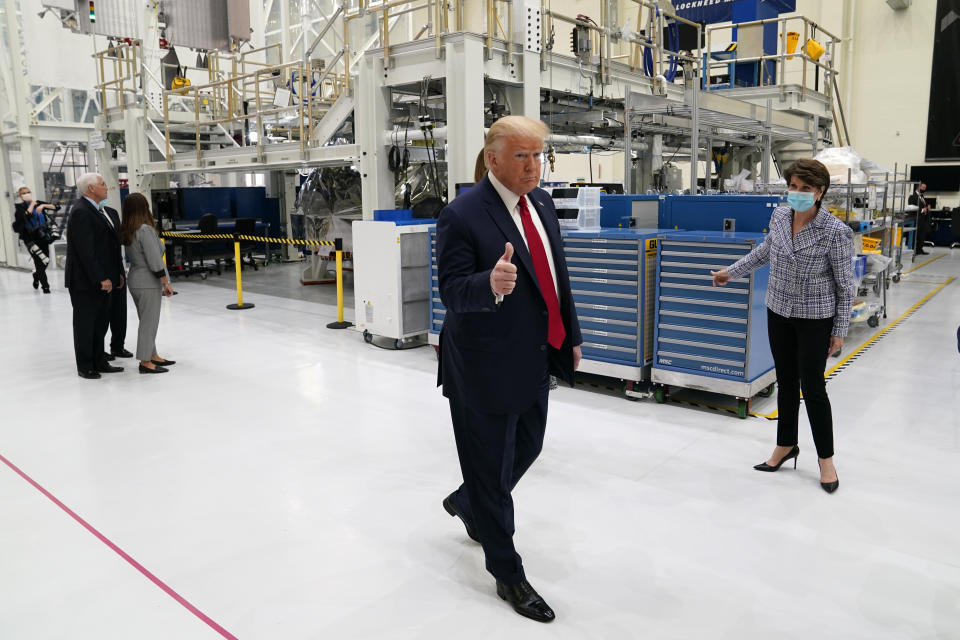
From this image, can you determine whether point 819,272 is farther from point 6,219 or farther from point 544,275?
point 6,219

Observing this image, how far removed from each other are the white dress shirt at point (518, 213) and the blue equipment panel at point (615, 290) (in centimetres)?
277

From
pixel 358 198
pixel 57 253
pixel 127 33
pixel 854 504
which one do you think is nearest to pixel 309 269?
pixel 358 198

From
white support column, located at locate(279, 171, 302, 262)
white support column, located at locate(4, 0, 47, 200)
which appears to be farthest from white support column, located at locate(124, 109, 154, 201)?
white support column, located at locate(279, 171, 302, 262)

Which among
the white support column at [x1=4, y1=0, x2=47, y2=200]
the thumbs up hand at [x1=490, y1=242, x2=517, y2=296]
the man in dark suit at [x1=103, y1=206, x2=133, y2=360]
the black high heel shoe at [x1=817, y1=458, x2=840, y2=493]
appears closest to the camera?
the thumbs up hand at [x1=490, y1=242, x2=517, y2=296]

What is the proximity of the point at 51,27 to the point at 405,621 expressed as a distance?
18280 millimetres

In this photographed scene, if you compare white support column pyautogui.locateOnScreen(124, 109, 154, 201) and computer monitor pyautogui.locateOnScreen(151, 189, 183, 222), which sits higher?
white support column pyautogui.locateOnScreen(124, 109, 154, 201)

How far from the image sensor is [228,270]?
51.1ft

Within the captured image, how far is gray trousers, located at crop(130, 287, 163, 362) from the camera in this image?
664 cm

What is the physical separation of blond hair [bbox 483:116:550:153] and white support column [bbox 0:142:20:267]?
16180mm

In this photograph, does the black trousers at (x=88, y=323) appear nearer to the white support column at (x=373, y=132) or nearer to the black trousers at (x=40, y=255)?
the white support column at (x=373, y=132)

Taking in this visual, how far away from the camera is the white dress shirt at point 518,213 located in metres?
2.69

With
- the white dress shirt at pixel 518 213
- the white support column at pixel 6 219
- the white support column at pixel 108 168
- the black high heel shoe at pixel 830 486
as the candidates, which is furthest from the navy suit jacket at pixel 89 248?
the white support column at pixel 6 219

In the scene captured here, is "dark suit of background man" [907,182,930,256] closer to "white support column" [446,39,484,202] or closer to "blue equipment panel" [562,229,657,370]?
"white support column" [446,39,484,202]

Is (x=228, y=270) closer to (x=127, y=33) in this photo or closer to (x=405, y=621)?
(x=127, y=33)
